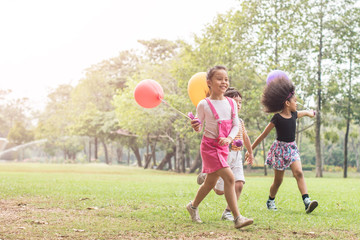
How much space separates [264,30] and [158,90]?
1941cm

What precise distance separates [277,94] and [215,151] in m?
1.98

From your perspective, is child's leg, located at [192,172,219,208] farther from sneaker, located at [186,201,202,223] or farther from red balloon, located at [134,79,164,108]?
red balloon, located at [134,79,164,108]

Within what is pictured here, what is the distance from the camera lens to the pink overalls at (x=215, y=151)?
15.9 feet

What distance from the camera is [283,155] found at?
6.28m

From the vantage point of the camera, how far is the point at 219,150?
4863 millimetres

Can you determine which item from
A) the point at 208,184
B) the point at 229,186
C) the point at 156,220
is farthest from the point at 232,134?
the point at 156,220

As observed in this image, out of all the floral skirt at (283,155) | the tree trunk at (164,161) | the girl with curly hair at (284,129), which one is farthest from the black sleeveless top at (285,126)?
the tree trunk at (164,161)

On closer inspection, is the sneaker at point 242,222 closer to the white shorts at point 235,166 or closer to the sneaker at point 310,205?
the white shorts at point 235,166

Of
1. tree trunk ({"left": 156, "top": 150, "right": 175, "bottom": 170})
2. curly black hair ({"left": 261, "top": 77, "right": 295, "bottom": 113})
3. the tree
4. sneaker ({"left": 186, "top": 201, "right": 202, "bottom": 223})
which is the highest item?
the tree

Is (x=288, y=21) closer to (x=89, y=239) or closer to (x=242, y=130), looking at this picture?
(x=242, y=130)

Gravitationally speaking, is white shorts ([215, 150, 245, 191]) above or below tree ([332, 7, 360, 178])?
below

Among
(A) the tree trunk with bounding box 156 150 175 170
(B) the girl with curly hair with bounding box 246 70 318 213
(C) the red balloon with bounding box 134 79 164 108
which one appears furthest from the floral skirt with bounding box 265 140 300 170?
(A) the tree trunk with bounding box 156 150 175 170

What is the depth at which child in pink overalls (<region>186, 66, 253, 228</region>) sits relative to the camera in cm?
482

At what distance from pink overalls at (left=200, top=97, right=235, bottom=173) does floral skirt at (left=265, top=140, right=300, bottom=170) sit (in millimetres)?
1663
